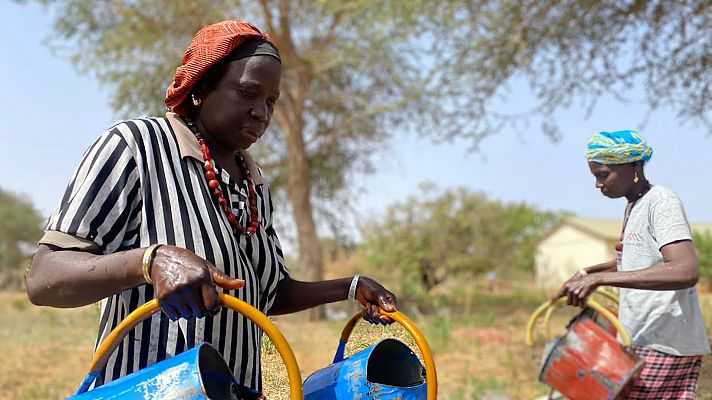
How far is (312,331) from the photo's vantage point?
998 cm

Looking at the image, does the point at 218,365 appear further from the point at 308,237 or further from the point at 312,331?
the point at 308,237

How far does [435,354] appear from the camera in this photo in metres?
7.70

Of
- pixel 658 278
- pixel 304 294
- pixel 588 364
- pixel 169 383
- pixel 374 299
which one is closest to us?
pixel 169 383

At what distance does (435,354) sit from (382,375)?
20.5 feet

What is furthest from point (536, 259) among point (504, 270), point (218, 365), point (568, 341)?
point (218, 365)

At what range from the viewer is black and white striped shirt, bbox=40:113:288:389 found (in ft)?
4.62

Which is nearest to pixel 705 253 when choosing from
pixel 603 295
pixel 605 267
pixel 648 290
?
pixel 603 295

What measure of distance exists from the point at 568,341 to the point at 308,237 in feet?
30.8

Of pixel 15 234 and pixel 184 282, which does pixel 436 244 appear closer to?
pixel 184 282

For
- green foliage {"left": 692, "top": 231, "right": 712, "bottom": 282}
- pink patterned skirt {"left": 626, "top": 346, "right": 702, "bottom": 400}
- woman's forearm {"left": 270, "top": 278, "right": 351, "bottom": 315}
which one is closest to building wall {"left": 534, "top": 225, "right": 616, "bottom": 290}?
green foliage {"left": 692, "top": 231, "right": 712, "bottom": 282}

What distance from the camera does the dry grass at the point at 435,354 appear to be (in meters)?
5.95

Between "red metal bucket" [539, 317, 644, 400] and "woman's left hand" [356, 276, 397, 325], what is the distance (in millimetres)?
1517

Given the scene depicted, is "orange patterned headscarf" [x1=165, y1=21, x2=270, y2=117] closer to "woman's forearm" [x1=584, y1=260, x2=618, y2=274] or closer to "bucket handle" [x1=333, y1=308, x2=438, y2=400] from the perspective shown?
"bucket handle" [x1=333, y1=308, x2=438, y2=400]

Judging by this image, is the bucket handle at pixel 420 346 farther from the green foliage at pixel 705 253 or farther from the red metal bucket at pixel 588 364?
the green foliage at pixel 705 253
